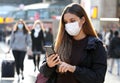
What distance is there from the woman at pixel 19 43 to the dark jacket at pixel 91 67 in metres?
8.81

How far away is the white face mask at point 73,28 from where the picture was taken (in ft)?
12.3

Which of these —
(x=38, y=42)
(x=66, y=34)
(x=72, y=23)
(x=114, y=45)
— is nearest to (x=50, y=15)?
(x=114, y=45)

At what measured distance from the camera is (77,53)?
384cm

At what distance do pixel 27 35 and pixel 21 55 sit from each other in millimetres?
677

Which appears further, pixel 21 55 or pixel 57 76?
pixel 21 55

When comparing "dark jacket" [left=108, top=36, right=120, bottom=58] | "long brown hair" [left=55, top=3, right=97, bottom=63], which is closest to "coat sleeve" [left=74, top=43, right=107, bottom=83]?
"long brown hair" [left=55, top=3, right=97, bottom=63]

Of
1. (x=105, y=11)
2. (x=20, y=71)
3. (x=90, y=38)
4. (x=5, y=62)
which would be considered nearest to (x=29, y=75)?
(x=20, y=71)

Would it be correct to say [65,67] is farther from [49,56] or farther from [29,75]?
[29,75]

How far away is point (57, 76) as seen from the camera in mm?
3822

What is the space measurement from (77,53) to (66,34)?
7.6 inches

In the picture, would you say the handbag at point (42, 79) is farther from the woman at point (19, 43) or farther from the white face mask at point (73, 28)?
the woman at point (19, 43)

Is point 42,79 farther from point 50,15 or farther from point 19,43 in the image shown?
point 50,15

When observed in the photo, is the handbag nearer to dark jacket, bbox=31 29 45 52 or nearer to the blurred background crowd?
dark jacket, bbox=31 29 45 52

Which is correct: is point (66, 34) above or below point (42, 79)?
above
